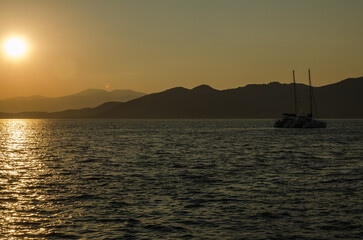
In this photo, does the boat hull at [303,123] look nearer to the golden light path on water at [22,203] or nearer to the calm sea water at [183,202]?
the calm sea water at [183,202]

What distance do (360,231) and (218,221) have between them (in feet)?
19.2

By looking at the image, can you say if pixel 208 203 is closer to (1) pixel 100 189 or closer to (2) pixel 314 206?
(2) pixel 314 206

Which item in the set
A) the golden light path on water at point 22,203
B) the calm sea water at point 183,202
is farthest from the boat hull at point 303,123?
the golden light path on water at point 22,203

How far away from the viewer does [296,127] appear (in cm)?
14762

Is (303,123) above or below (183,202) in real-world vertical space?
above

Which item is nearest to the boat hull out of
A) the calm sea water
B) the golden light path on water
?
the calm sea water

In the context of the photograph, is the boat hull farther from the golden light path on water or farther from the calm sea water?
the golden light path on water

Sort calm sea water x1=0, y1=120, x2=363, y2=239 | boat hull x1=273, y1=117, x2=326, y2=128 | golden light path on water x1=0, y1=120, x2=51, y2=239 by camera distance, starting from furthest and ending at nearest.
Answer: boat hull x1=273, y1=117, x2=326, y2=128 < golden light path on water x1=0, y1=120, x2=51, y2=239 < calm sea water x1=0, y1=120, x2=363, y2=239

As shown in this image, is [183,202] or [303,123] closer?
[183,202]

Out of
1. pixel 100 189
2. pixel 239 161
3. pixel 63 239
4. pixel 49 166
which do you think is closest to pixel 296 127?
pixel 239 161

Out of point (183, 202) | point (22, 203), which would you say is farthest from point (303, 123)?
point (22, 203)

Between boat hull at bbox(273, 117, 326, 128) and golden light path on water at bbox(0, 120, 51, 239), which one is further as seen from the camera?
boat hull at bbox(273, 117, 326, 128)

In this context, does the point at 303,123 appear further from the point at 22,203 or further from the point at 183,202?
the point at 22,203

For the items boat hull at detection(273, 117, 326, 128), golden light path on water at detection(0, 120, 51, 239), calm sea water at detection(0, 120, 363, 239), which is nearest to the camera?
calm sea water at detection(0, 120, 363, 239)
